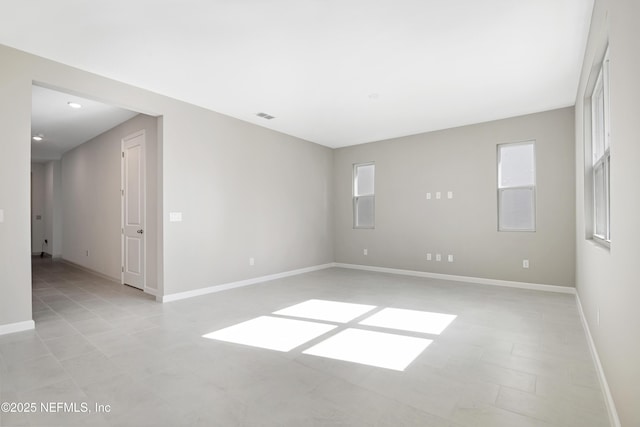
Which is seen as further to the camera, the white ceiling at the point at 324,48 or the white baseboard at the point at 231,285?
the white baseboard at the point at 231,285

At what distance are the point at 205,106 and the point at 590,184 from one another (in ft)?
16.6

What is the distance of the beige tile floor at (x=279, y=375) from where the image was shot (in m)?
1.81

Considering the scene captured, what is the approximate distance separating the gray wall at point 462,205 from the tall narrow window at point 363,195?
0.47 feet

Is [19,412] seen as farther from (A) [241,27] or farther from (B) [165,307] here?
(A) [241,27]

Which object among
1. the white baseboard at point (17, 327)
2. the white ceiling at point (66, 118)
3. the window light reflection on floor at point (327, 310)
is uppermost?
the white ceiling at point (66, 118)

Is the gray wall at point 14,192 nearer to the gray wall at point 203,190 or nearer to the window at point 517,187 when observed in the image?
the gray wall at point 203,190

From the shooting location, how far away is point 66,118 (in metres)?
5.46

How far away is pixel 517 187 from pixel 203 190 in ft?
16.9

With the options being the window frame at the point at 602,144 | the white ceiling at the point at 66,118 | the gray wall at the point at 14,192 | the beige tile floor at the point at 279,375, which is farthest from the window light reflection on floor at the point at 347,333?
the white ceiling at the point at 66,118

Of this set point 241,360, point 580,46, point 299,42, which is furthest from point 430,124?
point 241,360

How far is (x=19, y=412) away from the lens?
6.10 ft

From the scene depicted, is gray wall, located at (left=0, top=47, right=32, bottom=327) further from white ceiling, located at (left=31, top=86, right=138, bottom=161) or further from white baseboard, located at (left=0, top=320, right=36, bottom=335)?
white ceiling, located at (left=31, top=86, right=138, bottom=161)

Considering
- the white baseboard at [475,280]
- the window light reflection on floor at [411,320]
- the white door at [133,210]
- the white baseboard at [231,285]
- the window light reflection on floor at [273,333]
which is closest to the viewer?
the window light reflection on floor at [273,333]

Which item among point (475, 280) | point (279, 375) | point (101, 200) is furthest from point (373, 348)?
point (101, 200)
